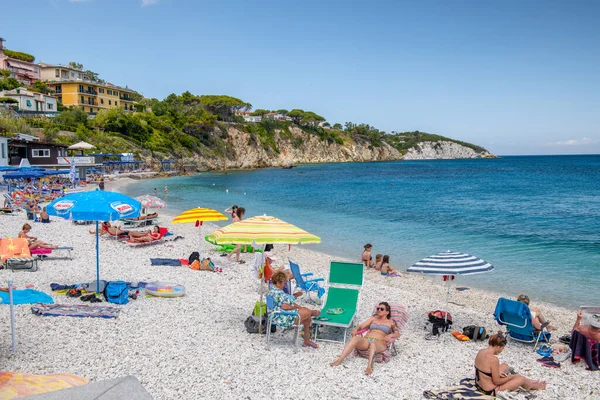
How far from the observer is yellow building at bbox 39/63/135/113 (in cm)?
7550

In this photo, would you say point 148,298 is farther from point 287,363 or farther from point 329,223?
point 329,223

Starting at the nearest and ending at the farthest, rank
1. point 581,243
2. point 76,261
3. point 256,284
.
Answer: point 256,284 < point 76,261 < point 581,243

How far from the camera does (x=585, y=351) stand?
6508 millimetres

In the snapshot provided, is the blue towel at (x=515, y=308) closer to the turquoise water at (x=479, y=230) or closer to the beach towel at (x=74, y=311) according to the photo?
the turquoise water at (x=479, y=230)

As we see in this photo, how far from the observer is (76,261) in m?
11.6

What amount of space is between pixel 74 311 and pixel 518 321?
300 inches

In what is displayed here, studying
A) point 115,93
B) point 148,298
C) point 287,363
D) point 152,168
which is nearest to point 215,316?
point 148,298

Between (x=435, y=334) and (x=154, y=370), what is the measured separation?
4709mm

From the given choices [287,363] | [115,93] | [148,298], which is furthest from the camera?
[115,93]

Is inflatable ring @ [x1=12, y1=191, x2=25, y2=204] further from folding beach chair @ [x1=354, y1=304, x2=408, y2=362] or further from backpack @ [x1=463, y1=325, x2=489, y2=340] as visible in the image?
backpack @ [x1=463, y1=325, x2=489, y2=340]

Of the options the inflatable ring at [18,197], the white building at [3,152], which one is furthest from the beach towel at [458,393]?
the white building at [3,152]

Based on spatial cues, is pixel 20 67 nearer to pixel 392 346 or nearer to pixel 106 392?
pixel 392 346

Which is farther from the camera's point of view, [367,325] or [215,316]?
[215,316]

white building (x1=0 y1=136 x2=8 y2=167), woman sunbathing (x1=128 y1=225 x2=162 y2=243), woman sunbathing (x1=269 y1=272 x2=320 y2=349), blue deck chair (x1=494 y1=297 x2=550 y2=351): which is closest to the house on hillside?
white building (x1=0 y1=136 x2=8 y2=167)
